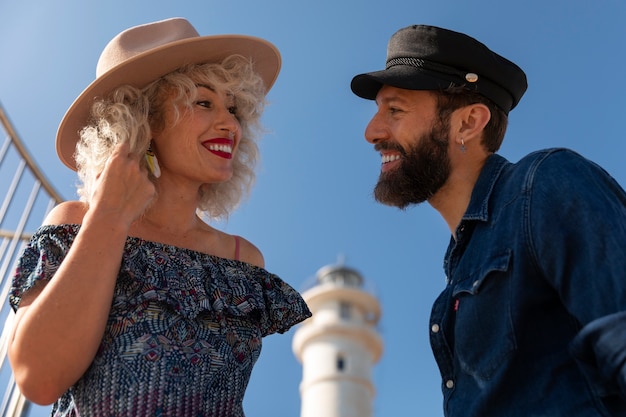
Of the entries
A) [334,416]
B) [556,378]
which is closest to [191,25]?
[556,378]

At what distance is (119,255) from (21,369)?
53 cm

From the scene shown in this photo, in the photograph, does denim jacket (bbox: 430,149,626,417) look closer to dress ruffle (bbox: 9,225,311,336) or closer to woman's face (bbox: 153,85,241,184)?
dress ruffle (bbox: 9,225,311,336)

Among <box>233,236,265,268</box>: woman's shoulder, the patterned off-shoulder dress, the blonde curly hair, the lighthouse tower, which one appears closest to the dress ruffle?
the patterned off-shoulder dress

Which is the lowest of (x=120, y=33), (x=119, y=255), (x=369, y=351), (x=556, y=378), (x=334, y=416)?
(x=556, y=378)

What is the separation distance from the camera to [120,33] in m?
3.62

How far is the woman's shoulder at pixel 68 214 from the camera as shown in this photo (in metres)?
3.14

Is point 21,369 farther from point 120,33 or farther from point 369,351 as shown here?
point 369,351

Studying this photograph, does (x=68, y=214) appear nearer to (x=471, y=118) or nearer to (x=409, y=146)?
(x=409, y=146)

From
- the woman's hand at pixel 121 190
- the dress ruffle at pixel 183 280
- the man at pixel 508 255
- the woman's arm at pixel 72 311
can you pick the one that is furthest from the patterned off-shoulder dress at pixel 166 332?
the man at pixel 508 255

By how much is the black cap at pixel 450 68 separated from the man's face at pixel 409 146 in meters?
0.11

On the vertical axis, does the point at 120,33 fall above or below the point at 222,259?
above

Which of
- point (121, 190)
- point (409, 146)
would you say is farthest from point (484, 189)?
point (121, 190)

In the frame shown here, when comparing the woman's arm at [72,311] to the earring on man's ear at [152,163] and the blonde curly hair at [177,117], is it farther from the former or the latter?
the earring on man's ear at [152,163]

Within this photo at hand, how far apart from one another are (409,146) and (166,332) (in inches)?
54.5
